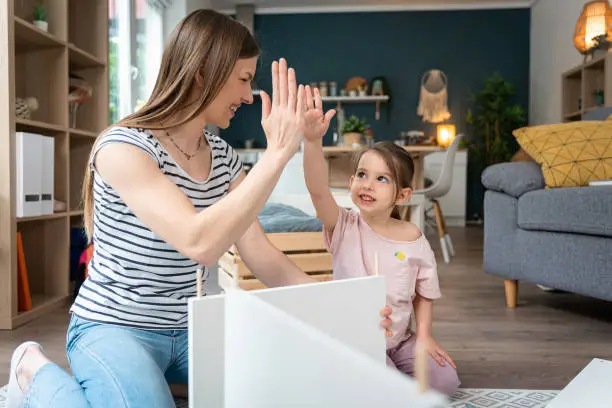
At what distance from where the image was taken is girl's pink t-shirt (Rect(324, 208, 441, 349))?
59.7 inches

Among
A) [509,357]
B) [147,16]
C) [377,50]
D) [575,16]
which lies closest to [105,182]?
[509,357]

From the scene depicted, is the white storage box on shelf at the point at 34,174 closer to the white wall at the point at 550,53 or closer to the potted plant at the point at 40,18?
Result: the potted plant at the point at 40,18

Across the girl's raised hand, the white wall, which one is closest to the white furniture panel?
the girl's raised hand

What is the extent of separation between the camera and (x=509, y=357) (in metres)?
1.86

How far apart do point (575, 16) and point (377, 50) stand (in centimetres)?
249

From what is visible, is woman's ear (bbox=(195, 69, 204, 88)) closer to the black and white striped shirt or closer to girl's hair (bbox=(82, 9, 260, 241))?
girl's hair (bbox=(82, 9, 260, 241))

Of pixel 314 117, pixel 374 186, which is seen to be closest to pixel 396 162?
pixel 374 186

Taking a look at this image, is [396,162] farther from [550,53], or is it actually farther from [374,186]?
[550,53]

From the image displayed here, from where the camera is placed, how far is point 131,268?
1.20 meters

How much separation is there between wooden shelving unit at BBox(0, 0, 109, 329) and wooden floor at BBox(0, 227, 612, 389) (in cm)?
28

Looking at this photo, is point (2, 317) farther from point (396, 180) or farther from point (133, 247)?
point (396, 180)

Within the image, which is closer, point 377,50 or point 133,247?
point 133,247

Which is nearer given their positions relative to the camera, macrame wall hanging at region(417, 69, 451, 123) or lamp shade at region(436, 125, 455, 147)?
lamp shade at region(436, 125, 455, 147)

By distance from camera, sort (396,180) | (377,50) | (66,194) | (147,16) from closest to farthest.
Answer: (396,180) → (66,194) → (147,16) → (377,50)
